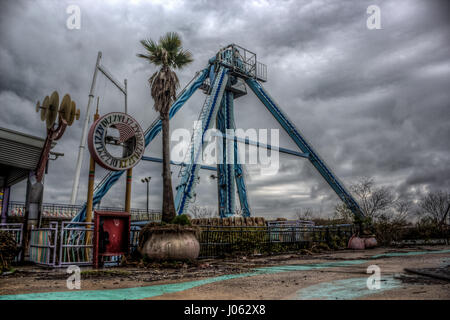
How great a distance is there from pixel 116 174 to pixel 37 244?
10238 millimetres

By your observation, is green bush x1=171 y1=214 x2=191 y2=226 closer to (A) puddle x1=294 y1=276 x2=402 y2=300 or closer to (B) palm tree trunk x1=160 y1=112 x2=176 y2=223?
(B) palm tree trunk x1=160 y1=112 x2=176 y2=223

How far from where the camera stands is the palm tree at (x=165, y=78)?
12297 mm

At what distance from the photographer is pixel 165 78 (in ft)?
43.6

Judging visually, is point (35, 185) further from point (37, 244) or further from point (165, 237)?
point (165, 237)

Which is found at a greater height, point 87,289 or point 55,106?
point 55,106

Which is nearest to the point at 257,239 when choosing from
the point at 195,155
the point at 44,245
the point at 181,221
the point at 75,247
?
the point at 181,221

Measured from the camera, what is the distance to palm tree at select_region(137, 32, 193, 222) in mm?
12297

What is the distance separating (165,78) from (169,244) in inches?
257

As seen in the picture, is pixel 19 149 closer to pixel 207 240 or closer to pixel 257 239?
pixel 207 240

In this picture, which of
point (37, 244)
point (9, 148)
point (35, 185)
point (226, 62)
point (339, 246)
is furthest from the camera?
point (226, 62)

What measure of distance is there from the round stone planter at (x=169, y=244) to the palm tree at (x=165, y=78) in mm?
1410

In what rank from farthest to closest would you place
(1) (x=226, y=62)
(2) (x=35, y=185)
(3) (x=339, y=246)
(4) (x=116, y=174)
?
(1) (x=226, y=62), (4) (x=116, y=174), (3) (x=339, y=246), (2) (x=35, y=185)
